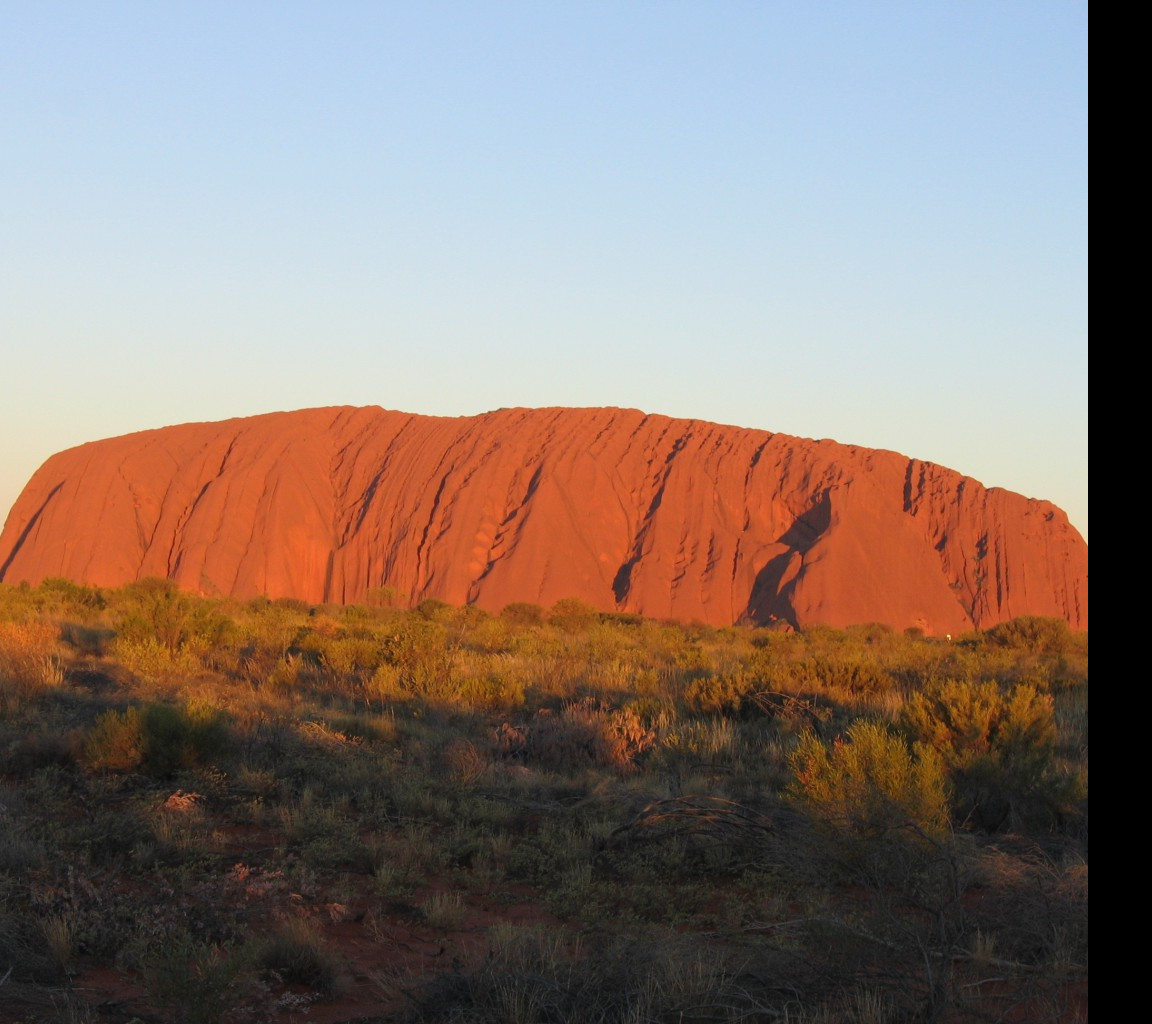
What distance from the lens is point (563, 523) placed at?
5172 cm

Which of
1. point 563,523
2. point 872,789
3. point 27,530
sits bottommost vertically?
point 27,530

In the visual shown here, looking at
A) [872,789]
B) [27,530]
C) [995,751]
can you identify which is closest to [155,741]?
[872,789]

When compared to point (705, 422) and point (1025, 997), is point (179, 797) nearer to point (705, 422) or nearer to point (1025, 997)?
point (1025, 997)

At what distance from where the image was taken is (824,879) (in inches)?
203

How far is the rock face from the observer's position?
4956cm

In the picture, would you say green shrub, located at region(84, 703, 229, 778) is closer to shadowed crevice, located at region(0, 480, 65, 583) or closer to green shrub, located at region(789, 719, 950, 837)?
green shrub, located at region(789, 719, 950, 837)

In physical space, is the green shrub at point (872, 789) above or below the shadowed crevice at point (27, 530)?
above

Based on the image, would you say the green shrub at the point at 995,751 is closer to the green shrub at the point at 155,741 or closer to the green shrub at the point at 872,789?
the green shrub at the point at 872,789

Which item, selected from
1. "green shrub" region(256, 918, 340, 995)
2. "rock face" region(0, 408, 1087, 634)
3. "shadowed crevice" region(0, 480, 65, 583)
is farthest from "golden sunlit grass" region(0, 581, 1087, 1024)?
"shadowed crevice" region(0, 480, 65, 583)

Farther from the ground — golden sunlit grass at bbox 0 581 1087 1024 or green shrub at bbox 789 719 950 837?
green shrub at bbox 789 719 950 837

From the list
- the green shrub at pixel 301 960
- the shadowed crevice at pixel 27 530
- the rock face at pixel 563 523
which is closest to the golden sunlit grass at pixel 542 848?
the green shrub at pixel 301 960

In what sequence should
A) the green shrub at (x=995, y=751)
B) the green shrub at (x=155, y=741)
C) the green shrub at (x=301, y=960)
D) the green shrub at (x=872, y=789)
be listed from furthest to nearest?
1. the green shrub at (x=155, y=741)
2. the green shrub at (x=995, y=751)
3. the green shrub at (x=872, y=789)
4. the green shrub at (x=301, y=960)

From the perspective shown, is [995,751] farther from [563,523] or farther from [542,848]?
[563,523]

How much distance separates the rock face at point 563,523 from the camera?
49562 mm
